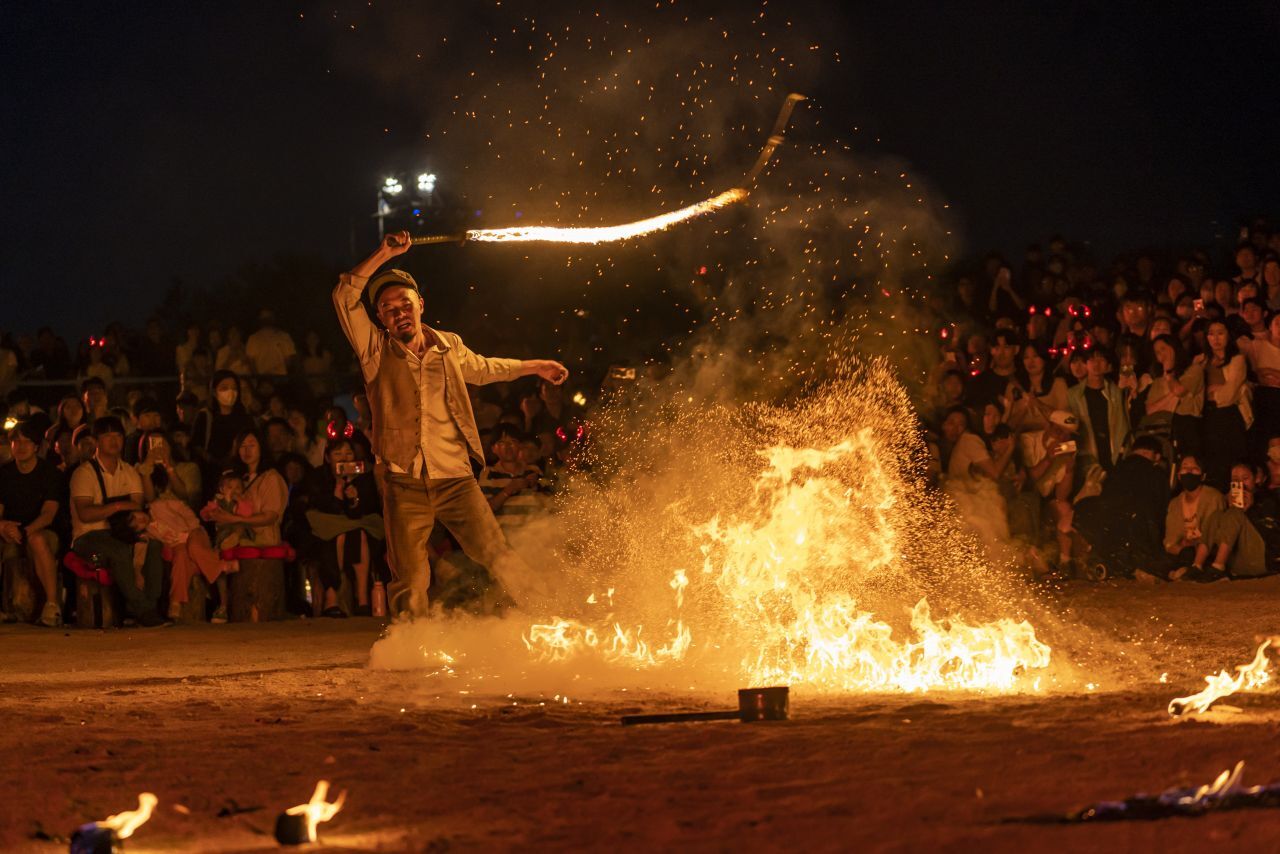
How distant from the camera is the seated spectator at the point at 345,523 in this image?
488 inches

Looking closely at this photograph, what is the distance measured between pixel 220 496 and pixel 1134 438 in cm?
765

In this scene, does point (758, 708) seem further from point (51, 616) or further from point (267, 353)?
point (267, 353)

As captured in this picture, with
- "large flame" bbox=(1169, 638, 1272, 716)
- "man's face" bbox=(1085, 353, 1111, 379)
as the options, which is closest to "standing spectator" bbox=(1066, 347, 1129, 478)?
"man's face" bbox=(1085, 353, 1111, 379)

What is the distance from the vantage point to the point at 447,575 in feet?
39.7

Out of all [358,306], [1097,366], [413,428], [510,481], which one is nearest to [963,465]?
[1097,366]

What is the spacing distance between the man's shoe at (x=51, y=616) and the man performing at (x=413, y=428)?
192 inches

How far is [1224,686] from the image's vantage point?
668cm

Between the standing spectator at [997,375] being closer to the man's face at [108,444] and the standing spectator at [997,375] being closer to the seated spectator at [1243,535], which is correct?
the seated spectator at [1243,535]

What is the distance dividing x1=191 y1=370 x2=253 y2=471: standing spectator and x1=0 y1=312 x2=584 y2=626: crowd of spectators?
0.04 feet

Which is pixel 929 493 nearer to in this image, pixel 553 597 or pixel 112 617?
pixel 553 597

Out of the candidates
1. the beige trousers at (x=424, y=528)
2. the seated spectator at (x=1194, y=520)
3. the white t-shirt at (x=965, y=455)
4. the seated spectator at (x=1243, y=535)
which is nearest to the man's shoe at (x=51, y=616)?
the beige trousers at (x=424, y=528)

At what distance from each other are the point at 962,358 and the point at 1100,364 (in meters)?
1.32

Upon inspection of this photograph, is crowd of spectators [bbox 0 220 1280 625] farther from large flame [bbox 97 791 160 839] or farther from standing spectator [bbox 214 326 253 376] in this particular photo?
large flame [bbox 97 791 160 839]

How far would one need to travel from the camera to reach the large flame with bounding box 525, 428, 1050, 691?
7.52 metres
